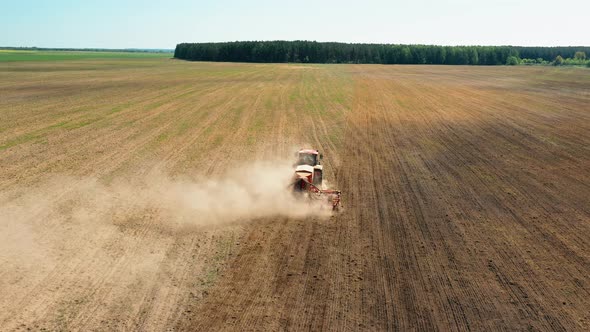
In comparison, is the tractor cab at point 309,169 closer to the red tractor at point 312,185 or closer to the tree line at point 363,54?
the red tractor at point 312,185

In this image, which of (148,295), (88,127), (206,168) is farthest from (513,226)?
(88,127)

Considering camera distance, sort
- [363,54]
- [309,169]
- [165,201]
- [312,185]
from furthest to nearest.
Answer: [363,54], [309,169], [165,201], [312,185]

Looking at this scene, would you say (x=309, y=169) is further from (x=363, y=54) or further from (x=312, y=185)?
(x=363, y=54)

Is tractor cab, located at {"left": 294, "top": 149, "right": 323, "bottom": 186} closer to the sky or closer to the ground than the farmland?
closer to the sky

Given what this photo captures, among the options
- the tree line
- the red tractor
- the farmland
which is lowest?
the farmland

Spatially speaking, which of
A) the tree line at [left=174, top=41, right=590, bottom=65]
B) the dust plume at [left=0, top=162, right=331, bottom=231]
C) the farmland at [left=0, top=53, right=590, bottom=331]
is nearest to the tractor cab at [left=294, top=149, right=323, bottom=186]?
the dust plume at [left=0, top=162, right=331, bottom=231]

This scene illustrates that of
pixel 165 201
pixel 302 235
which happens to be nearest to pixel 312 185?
pixel 302 235

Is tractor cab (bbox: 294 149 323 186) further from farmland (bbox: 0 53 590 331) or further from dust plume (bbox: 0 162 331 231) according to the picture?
farmland (bbox: 0 53 590 331)

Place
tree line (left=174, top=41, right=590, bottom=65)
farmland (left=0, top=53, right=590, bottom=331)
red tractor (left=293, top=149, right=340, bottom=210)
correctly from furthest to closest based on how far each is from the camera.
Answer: tree line (left=174, top=41, right=590, bottom=65), red tractor (left=293, top=149, right=340, bottom=210), farmland (left=0, top=53, right=590, bottom=331)

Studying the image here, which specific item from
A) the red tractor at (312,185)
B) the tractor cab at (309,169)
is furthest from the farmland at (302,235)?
the tractor cab at (309,169)
